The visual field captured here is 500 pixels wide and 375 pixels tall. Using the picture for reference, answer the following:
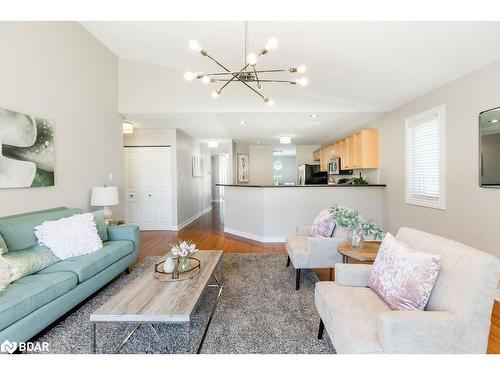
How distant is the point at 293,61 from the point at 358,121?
7.44ft

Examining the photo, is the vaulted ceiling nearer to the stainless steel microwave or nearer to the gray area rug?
the stainless steel microwave

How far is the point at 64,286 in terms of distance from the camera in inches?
75.3

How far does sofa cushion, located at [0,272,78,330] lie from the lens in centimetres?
149

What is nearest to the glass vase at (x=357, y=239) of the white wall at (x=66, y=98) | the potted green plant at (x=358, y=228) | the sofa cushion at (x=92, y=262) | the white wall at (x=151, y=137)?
the potted green plant at (x=358, y=228)

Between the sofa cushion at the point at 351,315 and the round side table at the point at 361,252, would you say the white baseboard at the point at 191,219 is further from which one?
the sofa cushion at the point at 351,315

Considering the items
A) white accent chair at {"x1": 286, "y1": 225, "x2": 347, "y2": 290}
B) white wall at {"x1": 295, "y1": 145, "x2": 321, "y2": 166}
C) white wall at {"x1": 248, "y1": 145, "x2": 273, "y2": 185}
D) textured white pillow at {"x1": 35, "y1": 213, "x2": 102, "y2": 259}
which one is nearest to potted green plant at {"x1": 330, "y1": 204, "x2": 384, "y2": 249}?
white accent chair at {"x1": 286, "y1": 225, "x2": 347, "y2": 290}

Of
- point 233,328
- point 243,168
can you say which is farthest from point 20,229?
point 243,168

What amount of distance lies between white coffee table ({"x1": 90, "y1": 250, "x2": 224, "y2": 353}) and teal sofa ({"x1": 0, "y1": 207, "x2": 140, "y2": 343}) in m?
0.49

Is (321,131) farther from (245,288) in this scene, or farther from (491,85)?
(245,288)

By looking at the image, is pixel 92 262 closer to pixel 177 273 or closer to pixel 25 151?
pixel 177 273

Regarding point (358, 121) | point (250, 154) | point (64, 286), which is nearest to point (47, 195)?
point (64, 286)

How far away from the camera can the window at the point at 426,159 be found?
3057 millimetres
